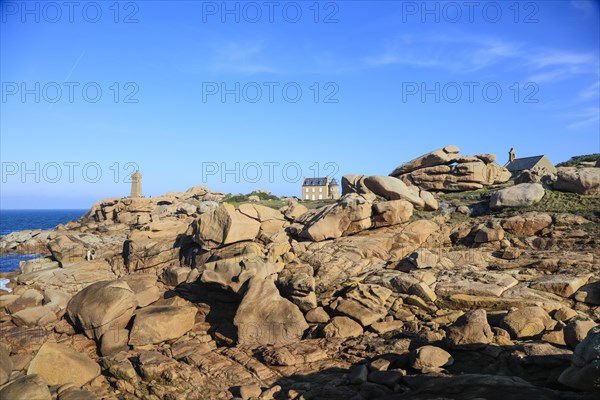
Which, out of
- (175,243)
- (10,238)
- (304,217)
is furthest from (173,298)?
(10,238)

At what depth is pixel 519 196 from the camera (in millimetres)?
23594

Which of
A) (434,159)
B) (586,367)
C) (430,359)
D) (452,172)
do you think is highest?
(434,159)

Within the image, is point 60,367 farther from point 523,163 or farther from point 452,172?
point 523,163

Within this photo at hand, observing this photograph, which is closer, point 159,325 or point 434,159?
point 159,325

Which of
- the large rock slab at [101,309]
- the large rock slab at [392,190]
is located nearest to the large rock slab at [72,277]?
the large rock slab at [101,309]

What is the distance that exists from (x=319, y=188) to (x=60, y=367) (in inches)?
2835

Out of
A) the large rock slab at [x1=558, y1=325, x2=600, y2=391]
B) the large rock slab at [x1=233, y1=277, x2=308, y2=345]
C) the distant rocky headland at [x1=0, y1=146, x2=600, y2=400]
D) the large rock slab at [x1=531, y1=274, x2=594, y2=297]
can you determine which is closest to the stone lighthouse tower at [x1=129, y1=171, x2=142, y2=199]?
the distant rocky headland at [x1=0, y1=146, x2=600, y2=400]

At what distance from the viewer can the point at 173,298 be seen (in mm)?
21312

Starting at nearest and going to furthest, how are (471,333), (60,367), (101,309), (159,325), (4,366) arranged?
(471,333) < (60,367) < (4,366) < (159,325) < (101,309)

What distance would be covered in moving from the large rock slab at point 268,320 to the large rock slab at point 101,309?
554 centimetres

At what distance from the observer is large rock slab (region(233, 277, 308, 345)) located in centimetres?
1614

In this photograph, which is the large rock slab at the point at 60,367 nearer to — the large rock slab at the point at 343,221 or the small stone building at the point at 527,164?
the large rock slab at the point at 343,221

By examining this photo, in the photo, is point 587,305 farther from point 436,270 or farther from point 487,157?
point 487,157

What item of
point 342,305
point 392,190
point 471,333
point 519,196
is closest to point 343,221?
point 392,190
